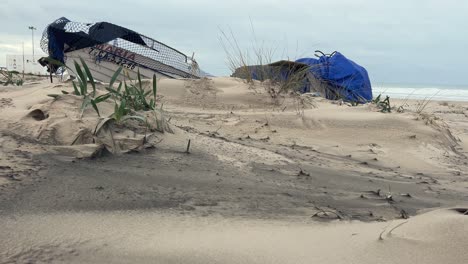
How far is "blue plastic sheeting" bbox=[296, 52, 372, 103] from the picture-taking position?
8.05m

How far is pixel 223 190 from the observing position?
223cm

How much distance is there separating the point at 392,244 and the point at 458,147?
4246 millimetres

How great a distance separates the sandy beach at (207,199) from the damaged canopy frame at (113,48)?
4.36m

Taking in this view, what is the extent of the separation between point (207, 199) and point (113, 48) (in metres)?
6.60

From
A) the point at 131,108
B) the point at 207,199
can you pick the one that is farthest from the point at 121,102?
the point at 207,199

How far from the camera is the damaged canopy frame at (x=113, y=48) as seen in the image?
7594mm

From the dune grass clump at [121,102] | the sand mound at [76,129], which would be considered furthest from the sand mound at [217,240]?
the dune grass clump at [121,102]

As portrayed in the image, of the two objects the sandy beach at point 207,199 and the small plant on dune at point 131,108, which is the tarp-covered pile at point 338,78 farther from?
the small plant on dune at point 131,108

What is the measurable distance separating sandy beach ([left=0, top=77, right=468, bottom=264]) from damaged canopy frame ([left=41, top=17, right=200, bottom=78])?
14.3 ft

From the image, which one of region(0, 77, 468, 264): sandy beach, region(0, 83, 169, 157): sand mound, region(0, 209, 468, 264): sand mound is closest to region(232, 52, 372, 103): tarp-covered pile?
region(0, 77, 468, 264): sandy beach

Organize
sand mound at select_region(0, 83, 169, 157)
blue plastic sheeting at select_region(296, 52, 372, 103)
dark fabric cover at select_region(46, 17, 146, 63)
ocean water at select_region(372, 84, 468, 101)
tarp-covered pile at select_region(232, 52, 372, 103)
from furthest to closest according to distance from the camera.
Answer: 1. ocean water at select_region(372, 84, 468, 101)
2. blue plastic sheeting at select_region(296, 52, 372, 103)
3. tarp-covered pile at select_region(232, 52, 372, 103)
4. dark fabric cover at select_region(46, 17, 146, 63)
5. sand mound at select_region(0, 83, 169, 157)

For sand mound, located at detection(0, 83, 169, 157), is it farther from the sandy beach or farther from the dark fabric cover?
the dark fabric cover

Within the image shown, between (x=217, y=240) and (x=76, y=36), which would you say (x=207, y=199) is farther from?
(x=76, y=36)

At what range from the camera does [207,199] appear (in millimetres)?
2076
